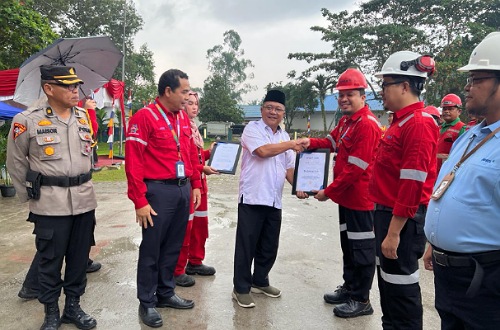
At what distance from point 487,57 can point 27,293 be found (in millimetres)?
4154

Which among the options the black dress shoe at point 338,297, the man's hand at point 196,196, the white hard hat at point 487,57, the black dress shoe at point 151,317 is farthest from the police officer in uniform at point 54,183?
the white hard hat at point 487,57

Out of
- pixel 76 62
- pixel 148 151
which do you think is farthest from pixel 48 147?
pixel 76 62

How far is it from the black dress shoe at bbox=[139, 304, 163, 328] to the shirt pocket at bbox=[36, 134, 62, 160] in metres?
1.49

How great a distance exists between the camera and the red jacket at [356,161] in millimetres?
3447

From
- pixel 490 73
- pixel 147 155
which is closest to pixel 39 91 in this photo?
pixel 147 155

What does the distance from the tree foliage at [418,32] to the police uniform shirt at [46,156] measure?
23.7 meters

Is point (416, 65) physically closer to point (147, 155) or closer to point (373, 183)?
point (373, 183)

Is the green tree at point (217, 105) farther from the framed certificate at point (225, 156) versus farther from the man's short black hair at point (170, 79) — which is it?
the man's short black hair at point (170, 79)

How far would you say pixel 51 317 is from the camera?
3.14m

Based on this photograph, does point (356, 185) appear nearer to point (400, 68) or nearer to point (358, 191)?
point (358, 191)

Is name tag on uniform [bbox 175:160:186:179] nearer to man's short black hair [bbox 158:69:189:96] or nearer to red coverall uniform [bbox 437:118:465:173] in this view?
man's short black hair [bbox 158:69:189:96]

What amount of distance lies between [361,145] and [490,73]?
1494 mm

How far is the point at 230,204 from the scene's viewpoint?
27.3 ft

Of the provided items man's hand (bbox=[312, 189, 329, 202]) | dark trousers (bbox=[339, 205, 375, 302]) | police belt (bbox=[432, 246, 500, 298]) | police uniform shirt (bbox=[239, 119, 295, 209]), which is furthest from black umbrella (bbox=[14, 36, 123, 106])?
police belt (bbox=[432, 246, 500, 298])
